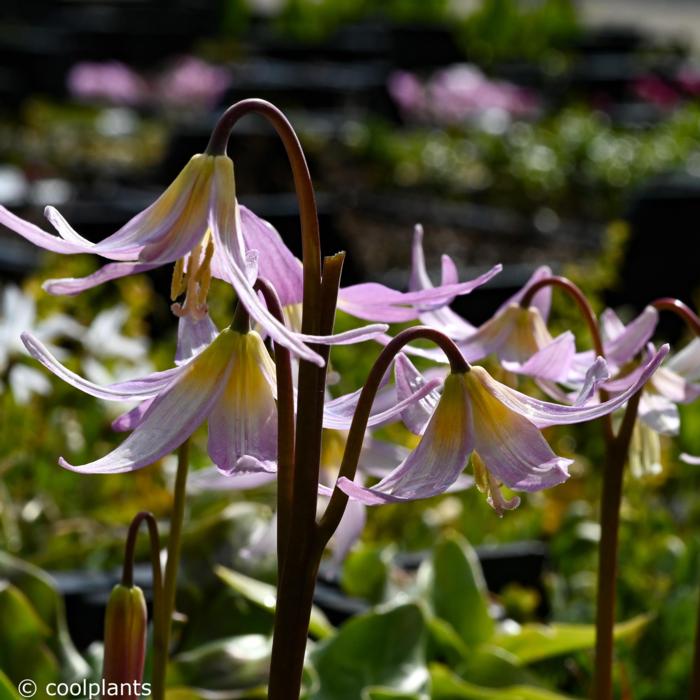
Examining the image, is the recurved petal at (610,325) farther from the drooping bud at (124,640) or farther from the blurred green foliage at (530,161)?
the blurred green foliage at (530,161)

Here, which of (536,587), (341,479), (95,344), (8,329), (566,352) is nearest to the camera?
(341,479)

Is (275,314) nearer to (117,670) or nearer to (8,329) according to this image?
(117,670)

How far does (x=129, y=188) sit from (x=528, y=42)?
720cm

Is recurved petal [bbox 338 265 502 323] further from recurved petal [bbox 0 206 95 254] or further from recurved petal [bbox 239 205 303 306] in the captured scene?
recurved petal [bbox 0 206 95 254]

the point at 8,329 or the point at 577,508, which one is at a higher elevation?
the point at 8,329

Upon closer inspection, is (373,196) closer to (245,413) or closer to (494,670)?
(494,670)

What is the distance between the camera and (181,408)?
1.15 metres

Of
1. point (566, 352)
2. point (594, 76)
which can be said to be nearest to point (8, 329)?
point (566, 352)

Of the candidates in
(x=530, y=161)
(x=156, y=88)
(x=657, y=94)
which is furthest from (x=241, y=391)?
A: (x=657, y=94)

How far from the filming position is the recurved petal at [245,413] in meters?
1.15

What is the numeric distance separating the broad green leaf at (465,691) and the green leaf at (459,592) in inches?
8.9

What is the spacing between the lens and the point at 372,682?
181cm

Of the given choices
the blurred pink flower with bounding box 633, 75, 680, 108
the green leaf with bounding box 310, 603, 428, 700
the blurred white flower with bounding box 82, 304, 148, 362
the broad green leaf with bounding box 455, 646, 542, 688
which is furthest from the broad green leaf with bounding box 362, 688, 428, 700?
the blurred pink flower with bounding box 633, 75, 680, 108

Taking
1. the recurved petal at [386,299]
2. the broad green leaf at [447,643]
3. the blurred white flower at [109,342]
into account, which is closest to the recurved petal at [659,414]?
the recurved petal at [386,299]
